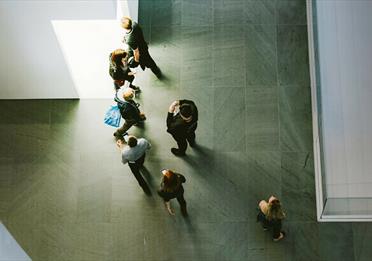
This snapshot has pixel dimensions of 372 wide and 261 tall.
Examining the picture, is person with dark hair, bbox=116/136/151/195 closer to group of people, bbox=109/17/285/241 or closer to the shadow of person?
group of people, bbox=109/17/285/241

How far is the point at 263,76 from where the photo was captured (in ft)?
27.3

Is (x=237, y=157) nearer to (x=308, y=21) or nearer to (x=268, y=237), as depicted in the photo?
(x=268, y=237)

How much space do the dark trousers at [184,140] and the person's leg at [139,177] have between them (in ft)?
2.32

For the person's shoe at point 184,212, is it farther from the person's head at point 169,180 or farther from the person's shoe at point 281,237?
the person's shoe at point 281,237

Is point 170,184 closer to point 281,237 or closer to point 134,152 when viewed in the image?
point 134,152

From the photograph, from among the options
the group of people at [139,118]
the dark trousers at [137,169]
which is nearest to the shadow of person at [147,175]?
the group of people at [139,118]

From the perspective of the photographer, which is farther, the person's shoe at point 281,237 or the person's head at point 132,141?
the person's shoe at point 281,237

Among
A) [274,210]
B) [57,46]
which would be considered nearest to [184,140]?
[274,210]

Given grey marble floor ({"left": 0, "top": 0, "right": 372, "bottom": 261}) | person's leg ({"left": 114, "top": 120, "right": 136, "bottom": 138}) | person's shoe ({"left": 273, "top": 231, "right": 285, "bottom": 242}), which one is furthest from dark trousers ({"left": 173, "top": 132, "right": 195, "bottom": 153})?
person's shoe ({"left": 273, "top": 231, "right": 285, "bottom": 242})

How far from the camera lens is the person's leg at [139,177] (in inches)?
295

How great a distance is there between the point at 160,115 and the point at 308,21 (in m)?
2.84

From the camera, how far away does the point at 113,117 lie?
7832 millimetres

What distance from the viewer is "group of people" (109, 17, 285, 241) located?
6754 millimetres

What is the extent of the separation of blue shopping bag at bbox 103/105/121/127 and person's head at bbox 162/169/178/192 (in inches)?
60.8
